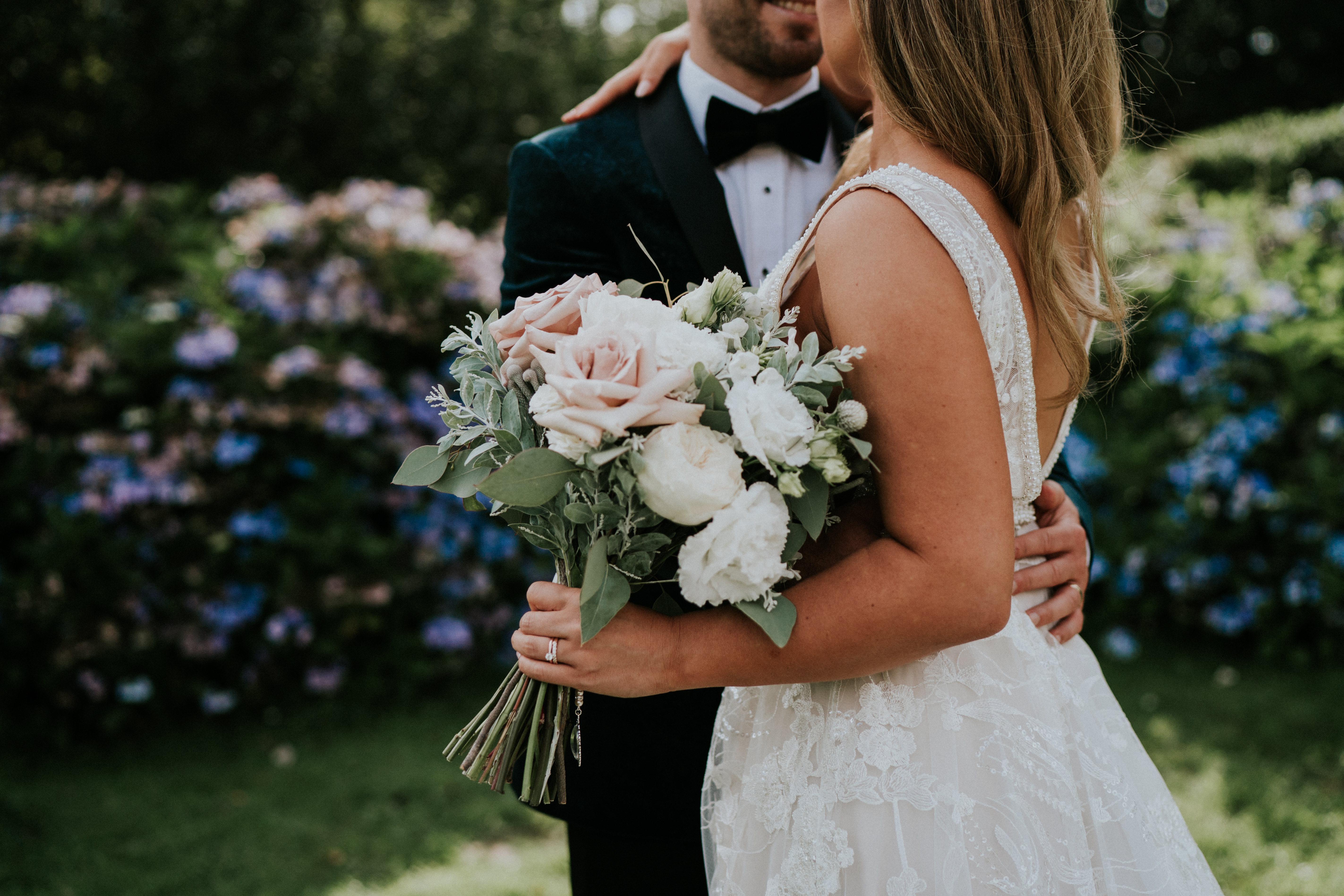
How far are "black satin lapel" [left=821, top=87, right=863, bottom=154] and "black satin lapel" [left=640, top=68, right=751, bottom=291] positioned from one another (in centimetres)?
40

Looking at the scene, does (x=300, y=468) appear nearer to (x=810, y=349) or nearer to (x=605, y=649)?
(x=605, y=649)

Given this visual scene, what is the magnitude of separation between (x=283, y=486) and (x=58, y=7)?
15.9 feet

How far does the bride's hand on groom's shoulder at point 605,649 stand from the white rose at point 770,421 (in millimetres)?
313

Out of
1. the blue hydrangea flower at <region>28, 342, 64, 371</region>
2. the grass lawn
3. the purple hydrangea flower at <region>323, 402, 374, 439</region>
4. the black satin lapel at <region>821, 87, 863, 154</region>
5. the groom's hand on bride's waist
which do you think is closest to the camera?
the groom's hand on bride's waist

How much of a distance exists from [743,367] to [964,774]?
0.69 m

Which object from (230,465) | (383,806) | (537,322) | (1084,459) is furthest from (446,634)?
(537,322)

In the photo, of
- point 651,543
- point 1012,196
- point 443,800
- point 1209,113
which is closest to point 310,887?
point 443,800

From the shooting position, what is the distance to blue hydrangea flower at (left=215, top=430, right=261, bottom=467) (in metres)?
3.86

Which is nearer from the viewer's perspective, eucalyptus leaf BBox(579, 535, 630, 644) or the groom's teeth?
eucalyptus leaf BBox(579, 535, 630, 644)

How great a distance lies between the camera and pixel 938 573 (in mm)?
1283

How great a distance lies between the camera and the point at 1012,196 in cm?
148

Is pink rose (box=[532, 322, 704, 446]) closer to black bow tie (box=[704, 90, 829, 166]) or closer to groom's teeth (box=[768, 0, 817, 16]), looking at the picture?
black bow tie (box=[704, 90, 829, 166])

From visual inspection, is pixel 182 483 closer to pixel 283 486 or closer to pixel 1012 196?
pixel 283 486

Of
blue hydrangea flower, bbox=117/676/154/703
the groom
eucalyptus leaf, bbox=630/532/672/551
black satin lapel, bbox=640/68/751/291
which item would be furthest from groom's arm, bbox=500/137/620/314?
blue hydrangea flower, bbox=117/676/154/703
